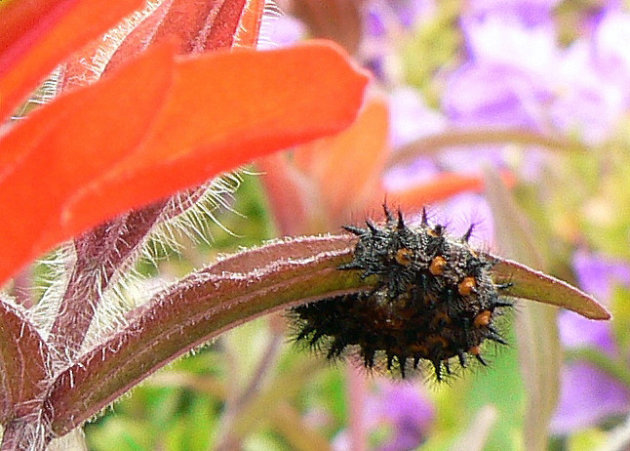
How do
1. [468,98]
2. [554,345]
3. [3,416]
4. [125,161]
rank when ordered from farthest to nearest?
[468,98], [554,345], [3,416], [125,161]

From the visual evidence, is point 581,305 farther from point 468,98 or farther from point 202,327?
point 468,98

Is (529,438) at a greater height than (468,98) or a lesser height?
lesser

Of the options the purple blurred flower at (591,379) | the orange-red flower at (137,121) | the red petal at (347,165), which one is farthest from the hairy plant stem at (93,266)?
the purple blurred flower at (591,379)

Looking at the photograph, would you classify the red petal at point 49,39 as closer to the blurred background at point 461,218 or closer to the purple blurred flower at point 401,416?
the blurred background at point 461,218

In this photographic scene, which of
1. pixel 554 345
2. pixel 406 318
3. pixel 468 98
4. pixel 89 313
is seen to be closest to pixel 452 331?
pixel 406 318

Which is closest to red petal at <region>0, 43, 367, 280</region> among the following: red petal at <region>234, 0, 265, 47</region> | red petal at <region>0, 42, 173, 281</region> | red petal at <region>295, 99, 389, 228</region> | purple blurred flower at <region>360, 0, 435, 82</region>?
red petal at <region>0, 42, 173, 281</region>

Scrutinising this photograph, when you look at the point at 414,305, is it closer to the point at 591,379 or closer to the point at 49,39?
the point at 49,39

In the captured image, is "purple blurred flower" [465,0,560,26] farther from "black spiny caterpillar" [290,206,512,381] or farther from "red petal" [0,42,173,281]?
"red petal" [0,42,173,281]
